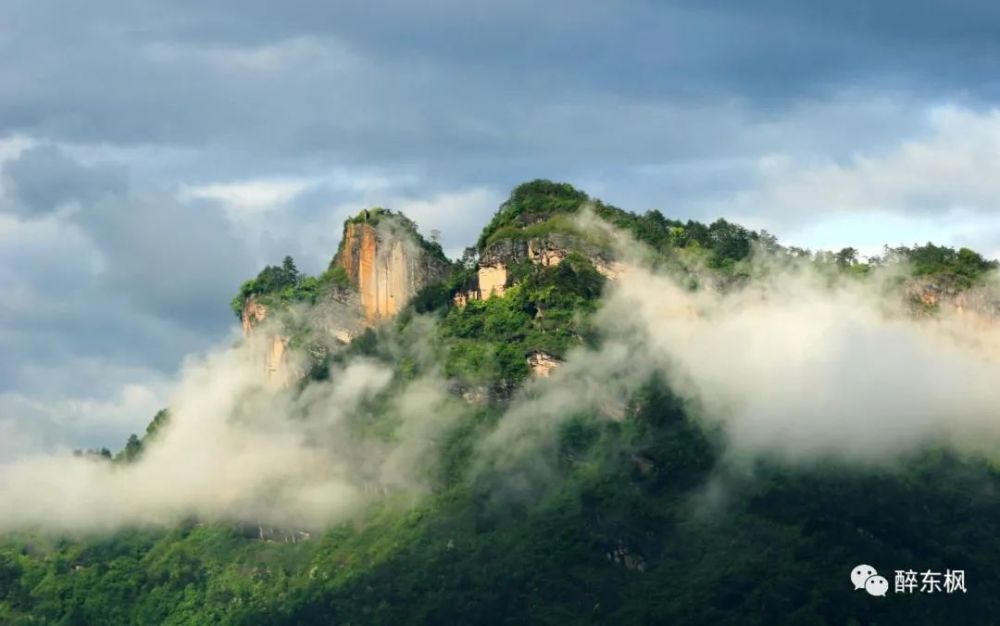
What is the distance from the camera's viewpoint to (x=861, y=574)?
88.1 meters

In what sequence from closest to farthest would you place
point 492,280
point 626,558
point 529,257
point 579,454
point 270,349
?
point 626,558 → point 579,454 → point 529,257 → point 492,280 → point 270,349

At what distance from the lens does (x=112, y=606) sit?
11100 centimetres

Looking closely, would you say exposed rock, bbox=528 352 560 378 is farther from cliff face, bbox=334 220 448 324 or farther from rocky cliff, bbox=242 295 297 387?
rocky cliff, bbox=242 295 297 387

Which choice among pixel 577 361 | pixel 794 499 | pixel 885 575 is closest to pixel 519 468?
pixel 577 361

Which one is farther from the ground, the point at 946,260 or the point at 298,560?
the point at 946,260

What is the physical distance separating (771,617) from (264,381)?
43478 mm

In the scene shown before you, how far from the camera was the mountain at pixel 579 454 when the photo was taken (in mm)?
92188

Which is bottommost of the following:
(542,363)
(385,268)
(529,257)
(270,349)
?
(542,363)

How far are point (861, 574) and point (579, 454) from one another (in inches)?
719

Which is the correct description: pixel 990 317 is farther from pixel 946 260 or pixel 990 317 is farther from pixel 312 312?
pixel 312 312

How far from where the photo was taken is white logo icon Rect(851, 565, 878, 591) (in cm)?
8756

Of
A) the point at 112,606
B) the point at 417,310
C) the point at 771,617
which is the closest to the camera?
the point at 771,617

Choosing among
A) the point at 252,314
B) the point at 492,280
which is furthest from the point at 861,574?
the point at 252,314

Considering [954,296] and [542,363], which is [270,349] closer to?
[542,363]
